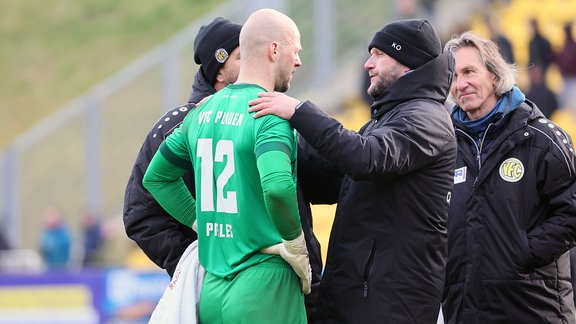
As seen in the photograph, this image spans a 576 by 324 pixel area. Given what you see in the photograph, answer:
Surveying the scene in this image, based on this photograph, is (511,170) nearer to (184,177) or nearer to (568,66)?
(184,177)

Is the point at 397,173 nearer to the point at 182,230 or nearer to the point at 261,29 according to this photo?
the point at 261,29

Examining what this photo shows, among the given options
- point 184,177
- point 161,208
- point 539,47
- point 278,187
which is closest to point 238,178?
point 278,187

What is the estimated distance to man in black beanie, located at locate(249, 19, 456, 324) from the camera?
17.3 feet

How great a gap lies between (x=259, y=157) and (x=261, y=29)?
627 millimetres

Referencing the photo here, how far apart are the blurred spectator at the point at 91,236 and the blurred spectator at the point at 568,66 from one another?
723 centimetres

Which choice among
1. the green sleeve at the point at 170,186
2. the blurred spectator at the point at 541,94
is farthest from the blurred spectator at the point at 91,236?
the green sleeve at the point at 170,186

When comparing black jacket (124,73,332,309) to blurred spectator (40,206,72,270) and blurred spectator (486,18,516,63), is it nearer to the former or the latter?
blurred spectator (486,18,516,63)

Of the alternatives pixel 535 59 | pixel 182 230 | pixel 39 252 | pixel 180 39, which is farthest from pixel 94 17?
pixel 182 230

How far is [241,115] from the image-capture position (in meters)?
5.25

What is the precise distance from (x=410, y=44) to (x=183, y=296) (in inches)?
63.4

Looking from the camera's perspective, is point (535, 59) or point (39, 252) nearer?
point (535, 59)

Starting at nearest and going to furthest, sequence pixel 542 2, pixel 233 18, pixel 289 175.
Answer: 1. pixel 289 175
2. pixel 233 18
3. pixel 542 2

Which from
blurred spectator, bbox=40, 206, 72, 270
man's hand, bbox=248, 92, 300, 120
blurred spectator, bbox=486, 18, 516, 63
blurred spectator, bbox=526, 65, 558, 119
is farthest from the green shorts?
blurred spectator, bbox=40, 206, 72, 270

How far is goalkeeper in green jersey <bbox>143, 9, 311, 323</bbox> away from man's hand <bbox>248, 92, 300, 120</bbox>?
3cm
